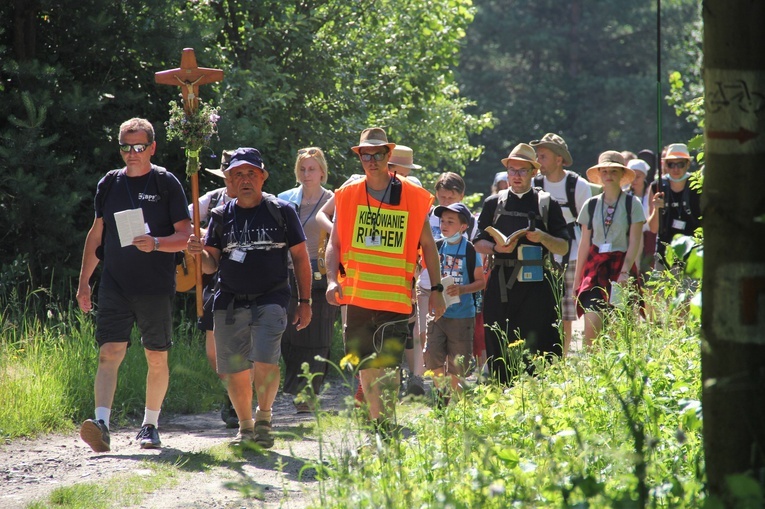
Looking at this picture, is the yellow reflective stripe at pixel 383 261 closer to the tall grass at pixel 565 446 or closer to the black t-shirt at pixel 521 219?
the tall grass at pixel 565 446

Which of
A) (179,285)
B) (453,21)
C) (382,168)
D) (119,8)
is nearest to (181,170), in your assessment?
(119,8)

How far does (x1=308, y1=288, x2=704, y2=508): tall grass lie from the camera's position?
3633mm

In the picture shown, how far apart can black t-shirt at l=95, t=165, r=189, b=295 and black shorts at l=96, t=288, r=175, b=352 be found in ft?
0.19

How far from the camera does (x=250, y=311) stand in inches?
288

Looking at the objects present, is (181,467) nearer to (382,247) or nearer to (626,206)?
(382,247)

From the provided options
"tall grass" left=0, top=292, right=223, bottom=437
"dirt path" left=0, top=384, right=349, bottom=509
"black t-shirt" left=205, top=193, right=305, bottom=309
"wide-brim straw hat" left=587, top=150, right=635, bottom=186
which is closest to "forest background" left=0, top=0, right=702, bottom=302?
"tall grass" left=0, top=292, right=223, bottom=437

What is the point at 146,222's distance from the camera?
7.48 m

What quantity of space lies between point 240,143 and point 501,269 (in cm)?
449

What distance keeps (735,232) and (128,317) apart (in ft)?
16.6

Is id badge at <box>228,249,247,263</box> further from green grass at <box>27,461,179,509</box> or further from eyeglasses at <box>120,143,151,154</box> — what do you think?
green grass at <box>27,461,179,509</box>

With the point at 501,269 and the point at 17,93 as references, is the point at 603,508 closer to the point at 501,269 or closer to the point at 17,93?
the point at 501,269

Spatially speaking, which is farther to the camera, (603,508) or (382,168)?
(382,168)

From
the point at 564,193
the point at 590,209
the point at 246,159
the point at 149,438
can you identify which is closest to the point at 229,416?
the point at 149,438

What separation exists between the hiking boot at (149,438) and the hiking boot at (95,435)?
0.87 ft
